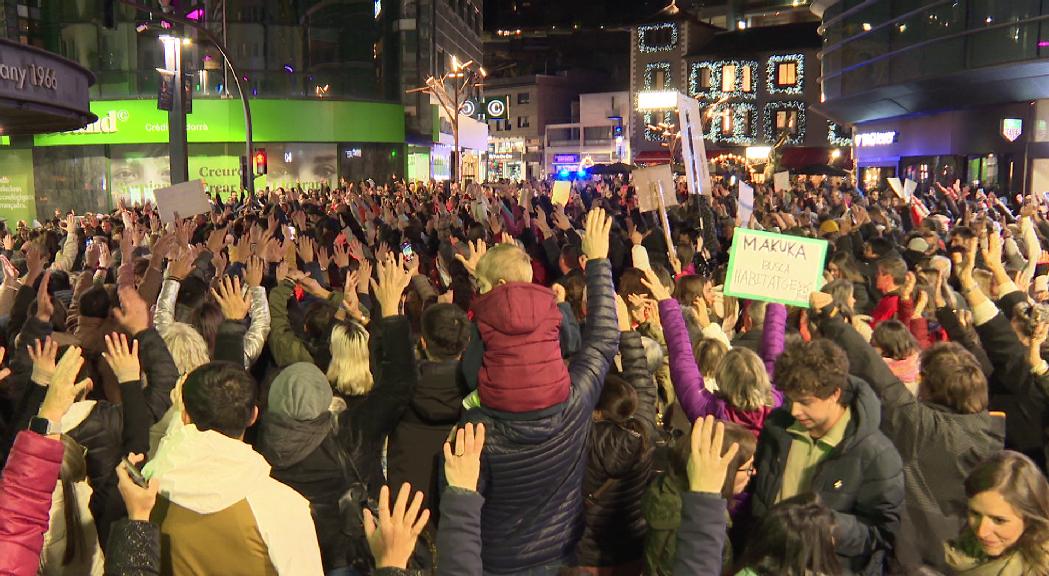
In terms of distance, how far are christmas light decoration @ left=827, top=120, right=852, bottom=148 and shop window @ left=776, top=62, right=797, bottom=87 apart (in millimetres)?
4493

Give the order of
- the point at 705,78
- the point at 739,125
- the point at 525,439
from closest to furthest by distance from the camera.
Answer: the point at 525,439 < the point at 739,125 < the point at 705,78

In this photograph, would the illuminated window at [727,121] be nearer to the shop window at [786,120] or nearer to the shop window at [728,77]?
the shop window at [728,77]

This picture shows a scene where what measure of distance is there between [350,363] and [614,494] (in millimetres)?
1706

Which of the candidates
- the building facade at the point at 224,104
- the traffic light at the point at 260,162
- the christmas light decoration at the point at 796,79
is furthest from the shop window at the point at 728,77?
the traffic light at the point at 260,162

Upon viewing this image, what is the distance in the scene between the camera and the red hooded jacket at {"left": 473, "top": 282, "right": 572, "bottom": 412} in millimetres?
3754

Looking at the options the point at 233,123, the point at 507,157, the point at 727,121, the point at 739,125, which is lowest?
the point at 233,123

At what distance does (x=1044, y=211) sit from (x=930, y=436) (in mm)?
13402

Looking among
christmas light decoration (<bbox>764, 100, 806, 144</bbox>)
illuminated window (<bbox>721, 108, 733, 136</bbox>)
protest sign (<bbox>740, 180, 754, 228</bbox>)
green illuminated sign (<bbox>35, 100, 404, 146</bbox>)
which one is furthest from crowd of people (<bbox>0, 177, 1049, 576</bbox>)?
illuminated window (<bbox>721, 108, 733, 136</bbox>)

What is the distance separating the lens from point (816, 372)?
12.4 feet

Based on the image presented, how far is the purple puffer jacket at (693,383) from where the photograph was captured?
454 cm

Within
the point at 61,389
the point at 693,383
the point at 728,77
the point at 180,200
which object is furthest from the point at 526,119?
the point at 61,389

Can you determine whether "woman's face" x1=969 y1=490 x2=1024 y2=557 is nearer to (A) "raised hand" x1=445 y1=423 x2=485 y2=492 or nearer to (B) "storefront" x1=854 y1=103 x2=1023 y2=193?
(A) "raised hand" x1=445 y1=423 x2=485 y2=492

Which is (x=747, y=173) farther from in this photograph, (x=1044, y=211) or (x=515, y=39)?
(x=515, y=39)

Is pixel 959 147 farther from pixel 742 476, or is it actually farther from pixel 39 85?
pixel 742 476
